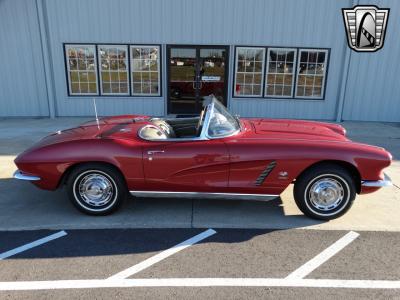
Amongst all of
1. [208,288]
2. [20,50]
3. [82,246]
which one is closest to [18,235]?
[82,246]

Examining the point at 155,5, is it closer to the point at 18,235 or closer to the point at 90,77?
the point at 90,77

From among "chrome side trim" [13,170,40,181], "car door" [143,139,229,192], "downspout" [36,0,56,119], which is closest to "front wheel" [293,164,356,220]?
"car door" [143,139,229,192]

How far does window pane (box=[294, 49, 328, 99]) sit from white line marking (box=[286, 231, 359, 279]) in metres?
7.39

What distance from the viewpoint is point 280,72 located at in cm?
1007

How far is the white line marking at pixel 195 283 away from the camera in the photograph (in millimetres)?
2707

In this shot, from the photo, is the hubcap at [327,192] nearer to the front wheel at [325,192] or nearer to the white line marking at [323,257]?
the front wheel at [325,192]

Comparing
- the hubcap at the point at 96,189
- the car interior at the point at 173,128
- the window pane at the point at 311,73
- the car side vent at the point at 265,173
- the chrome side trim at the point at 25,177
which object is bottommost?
the hubcap at the point at 96,189

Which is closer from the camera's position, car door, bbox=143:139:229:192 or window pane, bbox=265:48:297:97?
A: car door, bbox=143:139:229:192

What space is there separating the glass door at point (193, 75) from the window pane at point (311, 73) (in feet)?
7.71

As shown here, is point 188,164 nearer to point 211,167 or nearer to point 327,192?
point 211,167

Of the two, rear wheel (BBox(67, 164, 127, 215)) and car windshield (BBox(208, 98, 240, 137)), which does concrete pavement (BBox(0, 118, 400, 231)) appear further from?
car windshield (BBox(208, 98, 240, 137))

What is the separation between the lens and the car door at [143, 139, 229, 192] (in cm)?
365

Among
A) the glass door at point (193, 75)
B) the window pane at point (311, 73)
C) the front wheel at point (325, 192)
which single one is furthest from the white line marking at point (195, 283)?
the window pane at point (311, 73)

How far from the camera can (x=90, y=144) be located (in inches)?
146
